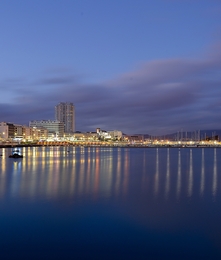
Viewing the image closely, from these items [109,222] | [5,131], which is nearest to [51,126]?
[5,131]

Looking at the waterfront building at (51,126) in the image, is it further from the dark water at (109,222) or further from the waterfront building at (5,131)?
the dark water at (109,222)

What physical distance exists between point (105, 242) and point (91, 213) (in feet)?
7.08

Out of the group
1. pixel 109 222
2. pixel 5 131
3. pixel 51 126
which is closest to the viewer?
pixel 109 222

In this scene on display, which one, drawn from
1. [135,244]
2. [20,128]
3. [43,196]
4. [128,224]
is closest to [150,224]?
[128,224]

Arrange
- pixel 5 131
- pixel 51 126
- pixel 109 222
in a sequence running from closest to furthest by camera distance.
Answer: pixel 109 222, pixel 5 131, pixel 51 126

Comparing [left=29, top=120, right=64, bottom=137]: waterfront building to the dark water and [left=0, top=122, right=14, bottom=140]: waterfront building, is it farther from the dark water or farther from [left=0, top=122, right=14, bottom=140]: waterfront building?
the dark water

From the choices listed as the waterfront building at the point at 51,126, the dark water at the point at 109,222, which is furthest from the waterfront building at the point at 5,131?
the dark water at the point at 109,222

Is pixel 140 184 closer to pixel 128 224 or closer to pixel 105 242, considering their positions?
pixel 128 224

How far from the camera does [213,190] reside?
1196cm

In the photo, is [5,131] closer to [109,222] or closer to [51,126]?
[51,126]

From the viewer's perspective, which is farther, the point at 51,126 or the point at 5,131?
the point at 51,126

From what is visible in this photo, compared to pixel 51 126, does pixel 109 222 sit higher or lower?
lower

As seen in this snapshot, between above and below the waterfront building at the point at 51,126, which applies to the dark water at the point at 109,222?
below

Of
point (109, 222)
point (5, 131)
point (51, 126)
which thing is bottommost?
point (109, 222)
